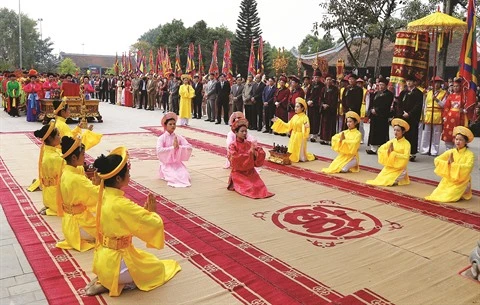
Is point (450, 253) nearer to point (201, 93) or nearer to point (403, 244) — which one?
point (403, 244)

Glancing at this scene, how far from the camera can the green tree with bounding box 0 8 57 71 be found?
45.4 metres

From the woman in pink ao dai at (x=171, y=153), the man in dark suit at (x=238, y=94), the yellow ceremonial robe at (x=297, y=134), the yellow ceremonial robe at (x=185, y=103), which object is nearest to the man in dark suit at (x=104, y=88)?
the yellow ceremonial robe at (x=185, y=103)

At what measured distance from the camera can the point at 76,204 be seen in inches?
151

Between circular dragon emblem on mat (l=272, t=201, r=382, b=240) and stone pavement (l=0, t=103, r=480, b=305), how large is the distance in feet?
8.09

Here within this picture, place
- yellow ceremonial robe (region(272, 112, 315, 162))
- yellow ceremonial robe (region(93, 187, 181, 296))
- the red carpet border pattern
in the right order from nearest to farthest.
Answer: yellow ceremonial robe (region(93, 187, 181, 296)), the red carpet border pattern, yellow ceremonial robe (region(272, 112, 315, 162))

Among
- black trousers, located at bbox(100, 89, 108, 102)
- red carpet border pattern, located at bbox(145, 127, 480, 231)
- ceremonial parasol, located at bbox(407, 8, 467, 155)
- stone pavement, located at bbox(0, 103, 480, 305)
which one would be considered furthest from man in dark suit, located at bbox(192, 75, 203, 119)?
black trousers, located at bbox(100, 89, 108, 102)

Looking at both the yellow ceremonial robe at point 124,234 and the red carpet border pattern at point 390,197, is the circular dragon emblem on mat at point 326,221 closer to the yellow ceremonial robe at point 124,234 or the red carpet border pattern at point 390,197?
the red carpet border pattern at point 390,197

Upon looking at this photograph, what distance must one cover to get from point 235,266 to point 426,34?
7.71 meters

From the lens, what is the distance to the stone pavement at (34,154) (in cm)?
315

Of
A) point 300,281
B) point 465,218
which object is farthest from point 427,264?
point 465,218

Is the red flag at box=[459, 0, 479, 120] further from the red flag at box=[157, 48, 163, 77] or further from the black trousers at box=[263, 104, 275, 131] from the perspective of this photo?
the red flag at box=[157, 48, 163, 77]

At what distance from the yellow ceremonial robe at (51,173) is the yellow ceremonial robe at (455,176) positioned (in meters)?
4.58

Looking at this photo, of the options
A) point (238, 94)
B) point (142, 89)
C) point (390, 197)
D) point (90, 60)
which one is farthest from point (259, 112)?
point (90, 60)

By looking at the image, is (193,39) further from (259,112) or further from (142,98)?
(259,112)
